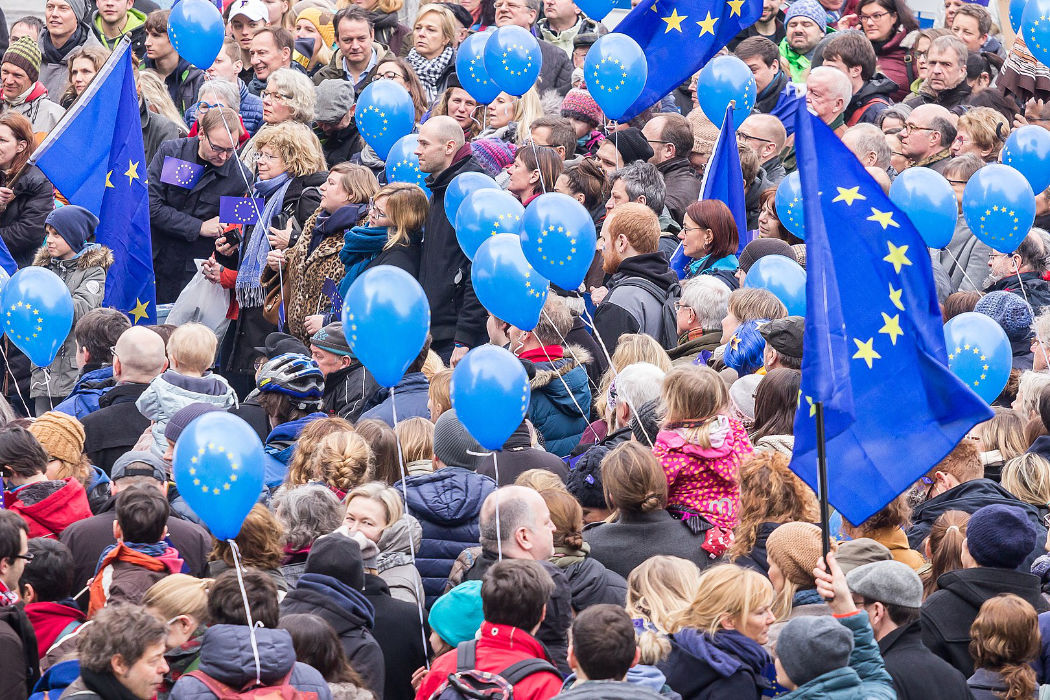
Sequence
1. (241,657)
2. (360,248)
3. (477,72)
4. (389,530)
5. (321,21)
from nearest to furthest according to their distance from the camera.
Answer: (241,657) < (389,530) < (360,248) < (477,72) < (321,21)

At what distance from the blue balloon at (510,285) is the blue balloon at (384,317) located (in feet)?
2.53

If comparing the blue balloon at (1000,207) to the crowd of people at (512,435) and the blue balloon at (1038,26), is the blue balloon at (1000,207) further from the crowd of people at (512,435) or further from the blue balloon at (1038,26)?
the blue balloon at (1038,26)

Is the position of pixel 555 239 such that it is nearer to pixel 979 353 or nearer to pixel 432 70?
pixel 979 353

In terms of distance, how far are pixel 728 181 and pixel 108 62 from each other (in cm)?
373

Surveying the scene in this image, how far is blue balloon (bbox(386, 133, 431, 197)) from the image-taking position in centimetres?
940

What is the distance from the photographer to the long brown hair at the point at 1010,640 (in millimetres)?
5070

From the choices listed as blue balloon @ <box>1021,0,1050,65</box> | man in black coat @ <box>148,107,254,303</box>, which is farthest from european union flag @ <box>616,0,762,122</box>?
man in black coat @ <box>148,107,254,303</box>

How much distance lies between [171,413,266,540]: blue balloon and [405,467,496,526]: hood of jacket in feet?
2.25

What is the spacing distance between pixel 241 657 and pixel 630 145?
6088 mm

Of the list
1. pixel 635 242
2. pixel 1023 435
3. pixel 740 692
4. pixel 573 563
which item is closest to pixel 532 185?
pixel 635 242

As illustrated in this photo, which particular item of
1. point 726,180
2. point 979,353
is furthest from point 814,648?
point 726,180

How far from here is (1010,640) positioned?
5.08 metres

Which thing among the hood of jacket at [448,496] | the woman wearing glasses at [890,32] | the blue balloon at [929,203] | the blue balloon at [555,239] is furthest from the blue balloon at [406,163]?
the woman wearing glasses at [890,32]

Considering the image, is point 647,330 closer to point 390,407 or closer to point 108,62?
point 390,407
